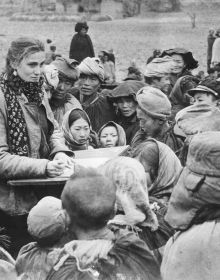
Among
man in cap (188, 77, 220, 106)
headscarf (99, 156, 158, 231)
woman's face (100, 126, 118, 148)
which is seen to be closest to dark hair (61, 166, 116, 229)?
headscarf (99, 156, 158, 231)

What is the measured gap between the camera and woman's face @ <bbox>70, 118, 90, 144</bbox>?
7078 mm

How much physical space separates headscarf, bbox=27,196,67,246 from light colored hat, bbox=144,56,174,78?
539 centimetres

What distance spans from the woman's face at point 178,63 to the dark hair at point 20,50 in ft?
13.4

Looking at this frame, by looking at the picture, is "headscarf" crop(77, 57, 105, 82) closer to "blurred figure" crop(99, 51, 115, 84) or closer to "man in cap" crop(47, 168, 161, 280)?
"man in cap" crop(47, 168, 161, 280)

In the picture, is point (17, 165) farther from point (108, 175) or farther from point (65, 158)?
point (108, 175)

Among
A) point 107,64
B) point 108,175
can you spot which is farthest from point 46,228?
point 107,64

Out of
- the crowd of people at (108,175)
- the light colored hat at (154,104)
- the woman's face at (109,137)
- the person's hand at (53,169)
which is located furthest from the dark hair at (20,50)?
the woman's face at (109,137)

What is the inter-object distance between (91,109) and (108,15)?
74.7ft

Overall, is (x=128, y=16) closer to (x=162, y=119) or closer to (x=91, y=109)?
(x=91, y=109)

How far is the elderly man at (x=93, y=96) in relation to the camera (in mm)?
8758

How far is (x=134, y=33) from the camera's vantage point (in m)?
27.8

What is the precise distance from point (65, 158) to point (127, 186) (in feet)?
4.99

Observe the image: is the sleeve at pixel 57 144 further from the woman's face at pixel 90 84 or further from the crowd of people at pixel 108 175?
the woman's face at pixel 90 84

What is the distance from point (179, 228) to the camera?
3.56 m
